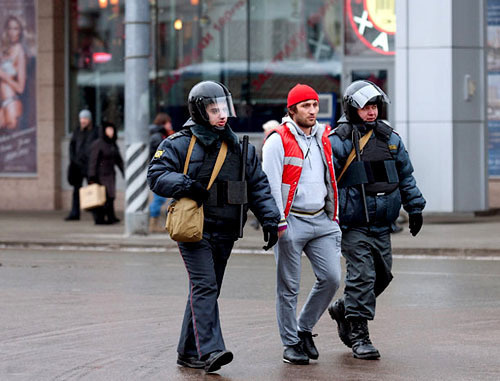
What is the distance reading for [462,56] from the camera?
2081 cm

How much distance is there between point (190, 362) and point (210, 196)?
107 centimetres

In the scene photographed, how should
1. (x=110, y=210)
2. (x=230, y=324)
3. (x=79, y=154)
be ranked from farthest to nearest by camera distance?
1. (x=79, y=154)
2. (x=110, y=210)
3. (x=230, y=324)

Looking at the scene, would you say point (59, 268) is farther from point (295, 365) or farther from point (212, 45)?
point (212, 45)

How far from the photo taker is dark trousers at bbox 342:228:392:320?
8.23m

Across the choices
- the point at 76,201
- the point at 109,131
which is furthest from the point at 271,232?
the point at 76,201

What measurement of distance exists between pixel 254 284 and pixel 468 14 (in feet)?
32.2

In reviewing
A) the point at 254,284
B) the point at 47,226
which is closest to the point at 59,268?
the point at 254,284

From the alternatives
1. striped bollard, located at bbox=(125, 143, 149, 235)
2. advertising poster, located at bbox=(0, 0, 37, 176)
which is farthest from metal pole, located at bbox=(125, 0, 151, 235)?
advertising poster, located at bbox=(0, 0, 37, 176)

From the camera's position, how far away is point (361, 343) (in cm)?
822

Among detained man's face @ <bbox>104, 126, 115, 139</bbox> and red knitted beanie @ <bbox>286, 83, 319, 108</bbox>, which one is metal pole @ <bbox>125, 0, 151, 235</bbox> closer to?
detained man's face @ <bbox>104, 126, 115, 139</bbox>

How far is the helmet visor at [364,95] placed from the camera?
329 inches

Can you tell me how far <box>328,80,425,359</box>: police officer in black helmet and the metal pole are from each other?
966cm

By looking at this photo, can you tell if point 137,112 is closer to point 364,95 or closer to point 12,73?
point 12,73

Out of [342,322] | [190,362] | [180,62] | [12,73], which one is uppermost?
[180,62]
